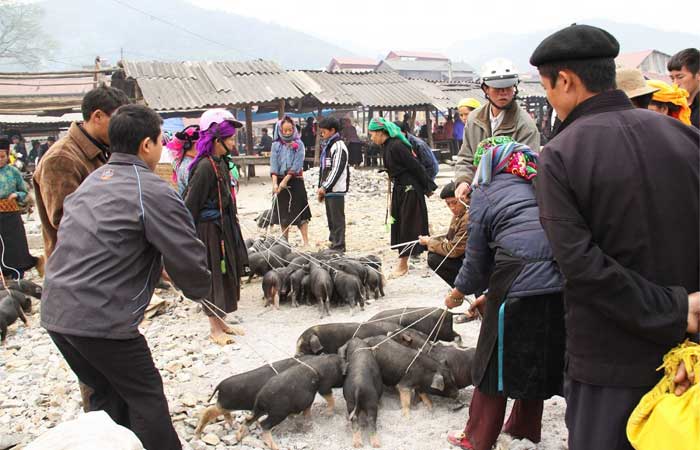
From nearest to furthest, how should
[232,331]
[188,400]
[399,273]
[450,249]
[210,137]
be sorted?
[188,400]
[450,249]
[210,137]
[232,331]
[399,273]

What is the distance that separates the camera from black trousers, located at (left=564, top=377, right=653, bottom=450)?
6.59ft

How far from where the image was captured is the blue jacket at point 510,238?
2924 millimetres

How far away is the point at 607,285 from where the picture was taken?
188cm

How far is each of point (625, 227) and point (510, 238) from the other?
3.56 ft

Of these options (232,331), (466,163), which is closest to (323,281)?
(232,331)

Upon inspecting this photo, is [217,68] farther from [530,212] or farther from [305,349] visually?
[530,212]

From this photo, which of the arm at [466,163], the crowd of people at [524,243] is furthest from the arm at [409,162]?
the arm at [466,163]

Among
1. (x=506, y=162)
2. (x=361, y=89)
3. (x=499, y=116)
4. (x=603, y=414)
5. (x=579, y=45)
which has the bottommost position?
(x=603, y=414)

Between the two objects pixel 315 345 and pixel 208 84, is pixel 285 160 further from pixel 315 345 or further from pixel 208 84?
pixel 208 84

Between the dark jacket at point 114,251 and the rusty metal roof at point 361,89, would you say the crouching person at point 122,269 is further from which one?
the rusty metal roof at point 361,89

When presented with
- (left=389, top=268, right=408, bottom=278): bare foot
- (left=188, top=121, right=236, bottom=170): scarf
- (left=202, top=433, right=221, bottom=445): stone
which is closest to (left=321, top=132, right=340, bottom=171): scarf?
(left=389, top=268, right=408, bottom=278): bare foot

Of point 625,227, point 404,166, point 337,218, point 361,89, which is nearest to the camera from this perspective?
point 625,227

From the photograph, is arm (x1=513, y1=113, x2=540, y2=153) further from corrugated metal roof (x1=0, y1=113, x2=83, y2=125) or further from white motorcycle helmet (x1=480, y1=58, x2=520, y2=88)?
corrugated metal roof (x1=0, y1=113, x2=83, y2=125)

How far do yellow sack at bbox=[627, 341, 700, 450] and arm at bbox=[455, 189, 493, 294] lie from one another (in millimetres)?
1350
